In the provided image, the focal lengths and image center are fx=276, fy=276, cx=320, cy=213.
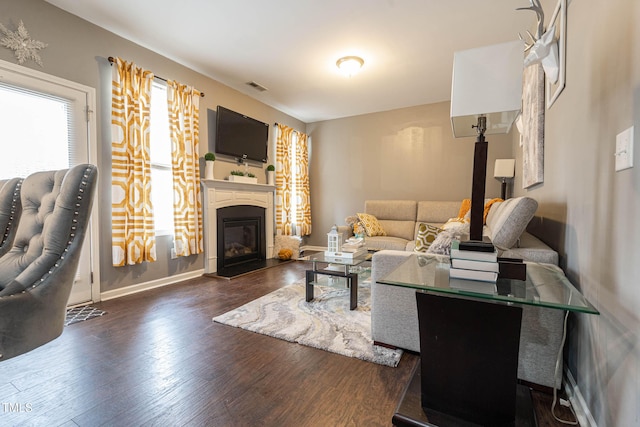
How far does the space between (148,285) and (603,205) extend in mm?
3644

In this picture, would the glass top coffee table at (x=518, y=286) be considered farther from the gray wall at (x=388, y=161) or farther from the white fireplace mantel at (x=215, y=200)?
the gray wall at (x=388, y=161)

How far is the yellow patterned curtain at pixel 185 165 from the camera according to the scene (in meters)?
3.20

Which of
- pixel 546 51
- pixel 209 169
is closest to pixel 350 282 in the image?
pixel 546 51

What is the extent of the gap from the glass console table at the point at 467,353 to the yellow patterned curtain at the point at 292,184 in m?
3.90

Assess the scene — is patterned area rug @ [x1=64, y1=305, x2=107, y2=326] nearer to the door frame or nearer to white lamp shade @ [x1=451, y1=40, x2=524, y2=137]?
the door frame

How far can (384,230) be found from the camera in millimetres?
4434

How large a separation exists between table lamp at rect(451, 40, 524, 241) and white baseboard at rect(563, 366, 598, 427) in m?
0.80

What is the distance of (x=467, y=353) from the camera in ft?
3.63

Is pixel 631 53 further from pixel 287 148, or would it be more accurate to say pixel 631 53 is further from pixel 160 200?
pixel 287 148

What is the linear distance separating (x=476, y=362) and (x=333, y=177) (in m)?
4.64

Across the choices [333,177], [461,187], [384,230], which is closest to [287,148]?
[333,177]

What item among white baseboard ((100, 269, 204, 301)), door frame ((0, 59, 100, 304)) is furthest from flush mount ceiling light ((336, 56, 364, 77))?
white baseboard ((100, 269, 204, 301))

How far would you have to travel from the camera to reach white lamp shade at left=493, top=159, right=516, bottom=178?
3.52m

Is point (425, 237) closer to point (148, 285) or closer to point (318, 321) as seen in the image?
point (318, 321)
